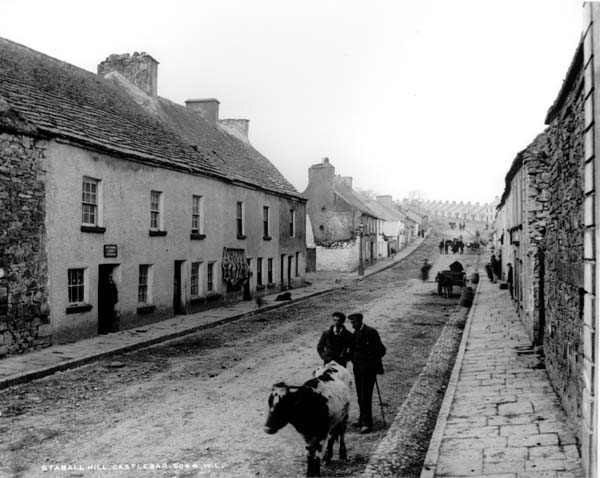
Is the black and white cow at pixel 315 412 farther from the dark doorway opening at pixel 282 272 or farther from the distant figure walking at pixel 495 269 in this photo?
the distant figure walking at pixel 495 269

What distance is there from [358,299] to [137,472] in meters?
21.9

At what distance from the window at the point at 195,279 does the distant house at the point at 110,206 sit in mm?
69

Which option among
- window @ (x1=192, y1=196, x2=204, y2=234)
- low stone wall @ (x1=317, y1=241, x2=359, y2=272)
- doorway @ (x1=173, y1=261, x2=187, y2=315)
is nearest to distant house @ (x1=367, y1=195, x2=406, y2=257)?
low stone wall @ (x1=317, y1=241, x2=359, y2=272)

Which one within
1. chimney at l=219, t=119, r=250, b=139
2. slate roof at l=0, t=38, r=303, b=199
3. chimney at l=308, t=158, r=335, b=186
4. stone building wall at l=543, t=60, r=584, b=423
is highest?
chimney at l=219, t=119, r=250, b=139

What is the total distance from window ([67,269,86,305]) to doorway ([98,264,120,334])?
3.19 ft

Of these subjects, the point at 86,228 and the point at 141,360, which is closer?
the point at 141,360

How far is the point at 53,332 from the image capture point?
607 inches

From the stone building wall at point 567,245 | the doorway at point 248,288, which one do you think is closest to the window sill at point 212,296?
the doorway at point 248,288

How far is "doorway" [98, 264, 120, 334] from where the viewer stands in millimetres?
17844

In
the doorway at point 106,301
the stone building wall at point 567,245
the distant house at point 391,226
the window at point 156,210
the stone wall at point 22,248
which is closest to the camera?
the stone building wall at point 567,245

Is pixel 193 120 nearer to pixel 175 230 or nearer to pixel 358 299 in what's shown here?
pixel 175 230

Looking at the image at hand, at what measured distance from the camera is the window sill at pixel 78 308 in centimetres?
1606

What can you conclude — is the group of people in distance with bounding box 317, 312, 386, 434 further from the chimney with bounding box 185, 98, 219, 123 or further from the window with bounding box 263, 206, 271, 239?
the chimney with bounding box 185, 98, 219, 123

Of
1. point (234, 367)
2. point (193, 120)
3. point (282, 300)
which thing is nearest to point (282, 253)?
point (282, 300)
